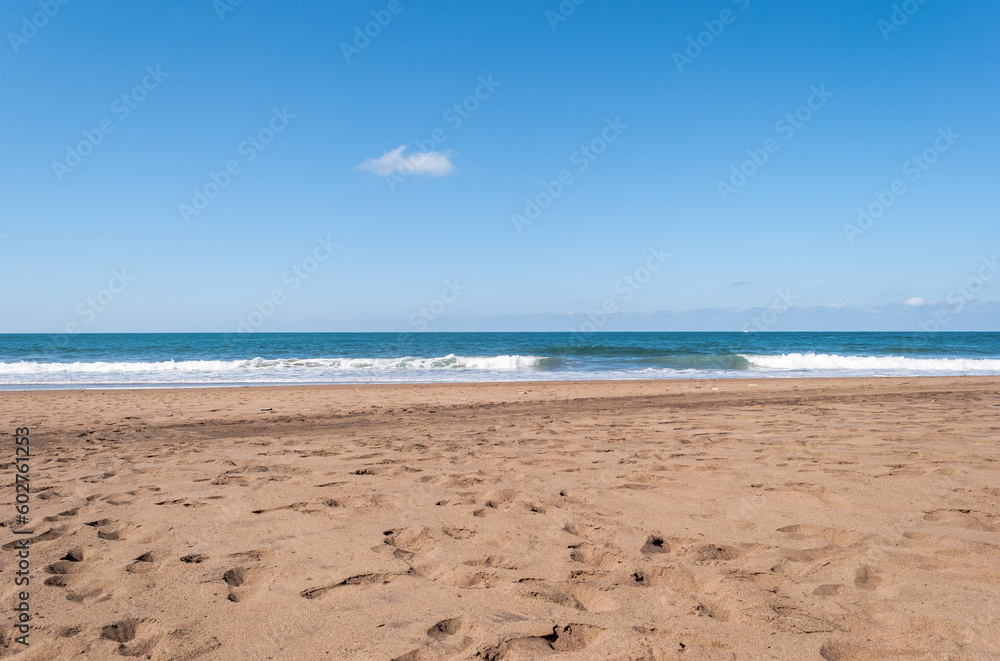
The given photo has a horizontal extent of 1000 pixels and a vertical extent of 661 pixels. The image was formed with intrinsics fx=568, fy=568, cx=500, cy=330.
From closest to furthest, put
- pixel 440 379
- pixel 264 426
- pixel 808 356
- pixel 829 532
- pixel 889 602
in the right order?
pixel 889 602, pixel 829 532, pixel 264 426, pixel 440 379, pixel 808 356

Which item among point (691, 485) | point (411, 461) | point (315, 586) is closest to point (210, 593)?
point (315, 586)

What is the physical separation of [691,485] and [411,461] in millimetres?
2536

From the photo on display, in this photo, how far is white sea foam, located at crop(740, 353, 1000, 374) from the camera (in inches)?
921

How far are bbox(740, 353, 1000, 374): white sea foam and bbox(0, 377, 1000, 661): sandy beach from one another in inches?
775

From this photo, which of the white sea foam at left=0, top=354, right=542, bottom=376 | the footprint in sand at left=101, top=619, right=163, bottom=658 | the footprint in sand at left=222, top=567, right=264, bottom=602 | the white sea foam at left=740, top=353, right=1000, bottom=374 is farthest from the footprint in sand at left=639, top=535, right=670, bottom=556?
the white sea foam at left=740, top=353, right=1000, bottom=374

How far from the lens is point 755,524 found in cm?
351

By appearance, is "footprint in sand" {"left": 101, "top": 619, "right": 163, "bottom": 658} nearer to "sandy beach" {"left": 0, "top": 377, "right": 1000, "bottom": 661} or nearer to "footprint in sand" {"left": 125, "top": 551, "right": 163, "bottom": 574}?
"sandy beach" {"left": 0, "top": 377, "right": 1000, "bottom": 661}

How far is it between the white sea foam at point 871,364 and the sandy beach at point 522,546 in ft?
64.6

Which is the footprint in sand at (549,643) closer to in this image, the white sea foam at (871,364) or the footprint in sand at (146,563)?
the footprint in sand at (146,563)

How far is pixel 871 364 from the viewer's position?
24859mm

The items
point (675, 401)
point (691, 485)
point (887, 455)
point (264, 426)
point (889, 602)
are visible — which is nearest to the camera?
point (889, 602)

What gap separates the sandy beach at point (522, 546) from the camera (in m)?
2.25

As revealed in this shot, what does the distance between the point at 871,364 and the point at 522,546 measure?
1064 inches

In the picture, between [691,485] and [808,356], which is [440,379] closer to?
[691,485]
